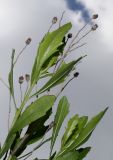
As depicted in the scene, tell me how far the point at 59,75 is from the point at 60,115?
328 mm

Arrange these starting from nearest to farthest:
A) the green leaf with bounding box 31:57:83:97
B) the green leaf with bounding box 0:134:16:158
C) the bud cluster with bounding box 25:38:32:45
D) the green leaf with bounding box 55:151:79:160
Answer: the green leaf with bounding box 0:134:16:158 → the green leaf with bounding box 55:151:79:160 → the green leaf with bounding box 31:57:83:97 → the bud cluster with bounding box 25:38:32:45

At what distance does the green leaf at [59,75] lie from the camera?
2.80 m

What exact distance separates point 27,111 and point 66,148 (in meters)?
0.45

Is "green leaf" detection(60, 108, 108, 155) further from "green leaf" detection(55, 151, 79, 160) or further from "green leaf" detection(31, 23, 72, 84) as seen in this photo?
"green leaf" detection(31, 23, 72, 84)

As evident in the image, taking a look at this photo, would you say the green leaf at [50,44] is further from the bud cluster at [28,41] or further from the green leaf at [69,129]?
the green leaf at [69,129]

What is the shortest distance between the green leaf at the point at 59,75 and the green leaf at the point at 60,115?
212 millimetres

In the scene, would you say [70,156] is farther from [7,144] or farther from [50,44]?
[50,44]

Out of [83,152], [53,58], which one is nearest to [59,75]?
[53,58]

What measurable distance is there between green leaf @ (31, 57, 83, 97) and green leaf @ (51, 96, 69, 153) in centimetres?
21

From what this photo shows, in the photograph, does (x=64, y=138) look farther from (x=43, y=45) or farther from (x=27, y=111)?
(x=43, y=45)

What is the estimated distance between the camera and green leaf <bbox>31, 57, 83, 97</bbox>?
280 centimetres

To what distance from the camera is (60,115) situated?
2.97m

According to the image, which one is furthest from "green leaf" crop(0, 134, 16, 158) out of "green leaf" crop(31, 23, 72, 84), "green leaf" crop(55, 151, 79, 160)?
"green leaf" crop(31, 23, 72, 84)

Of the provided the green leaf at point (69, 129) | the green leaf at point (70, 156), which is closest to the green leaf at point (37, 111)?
the green leaf at point (70, 156)
